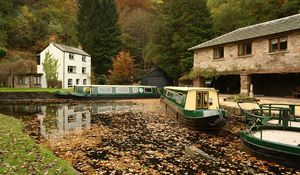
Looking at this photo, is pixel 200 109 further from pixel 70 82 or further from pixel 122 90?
pixel 70 82

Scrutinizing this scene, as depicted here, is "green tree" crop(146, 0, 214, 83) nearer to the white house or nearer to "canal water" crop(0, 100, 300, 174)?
the white house

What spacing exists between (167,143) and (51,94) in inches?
962

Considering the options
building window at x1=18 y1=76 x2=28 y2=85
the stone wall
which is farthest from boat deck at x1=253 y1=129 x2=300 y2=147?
building window at x1=18 y1=76 x2=28 y2=85

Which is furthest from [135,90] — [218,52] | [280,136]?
[280,136]

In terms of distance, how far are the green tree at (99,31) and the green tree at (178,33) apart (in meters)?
14.2

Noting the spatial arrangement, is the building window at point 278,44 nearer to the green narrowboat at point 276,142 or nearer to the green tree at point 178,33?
the green narrowboat at point 276,142

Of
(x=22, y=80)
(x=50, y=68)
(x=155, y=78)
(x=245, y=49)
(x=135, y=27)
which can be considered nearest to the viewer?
(x=245, y=49)

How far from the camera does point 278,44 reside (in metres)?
20.7

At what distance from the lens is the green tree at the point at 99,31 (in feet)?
172

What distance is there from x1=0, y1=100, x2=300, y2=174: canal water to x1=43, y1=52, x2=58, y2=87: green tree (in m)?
27.0

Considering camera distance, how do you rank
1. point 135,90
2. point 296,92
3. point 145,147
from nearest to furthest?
point 145,147 → point 296,92 → point 135,90

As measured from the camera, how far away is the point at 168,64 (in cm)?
4044

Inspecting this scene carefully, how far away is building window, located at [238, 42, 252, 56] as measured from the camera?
23555 mm

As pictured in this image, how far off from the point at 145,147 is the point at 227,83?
22495 millimetres
